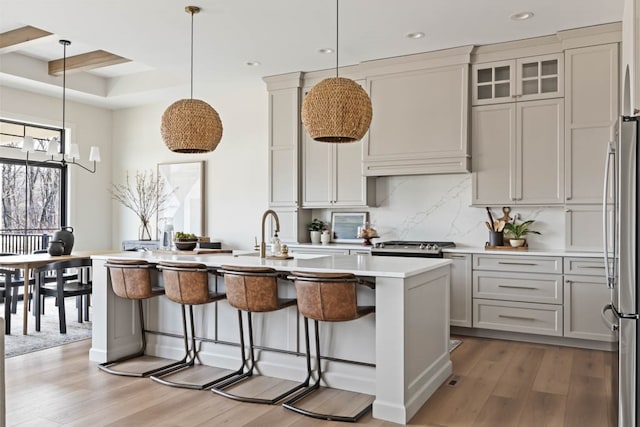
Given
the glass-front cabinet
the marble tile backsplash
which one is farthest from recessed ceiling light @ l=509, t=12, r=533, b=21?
the marble tile backsplash

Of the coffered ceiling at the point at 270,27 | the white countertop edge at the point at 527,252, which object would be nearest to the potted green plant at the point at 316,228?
the white countertop edge at the point at 527,252

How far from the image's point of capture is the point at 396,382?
2.93m

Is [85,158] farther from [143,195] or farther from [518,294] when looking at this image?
[518,294]

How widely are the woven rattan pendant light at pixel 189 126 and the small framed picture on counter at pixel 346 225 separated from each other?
264 centimetres

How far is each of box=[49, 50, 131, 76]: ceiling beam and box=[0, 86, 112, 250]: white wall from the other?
768 millimetres

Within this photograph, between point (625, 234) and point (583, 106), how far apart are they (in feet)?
8.75

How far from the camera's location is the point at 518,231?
510cm

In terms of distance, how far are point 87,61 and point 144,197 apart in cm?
230

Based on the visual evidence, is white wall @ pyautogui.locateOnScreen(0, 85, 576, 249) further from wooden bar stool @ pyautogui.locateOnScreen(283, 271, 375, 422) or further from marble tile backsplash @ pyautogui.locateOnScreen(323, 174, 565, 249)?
wooden bar stool @ pyautogui.locateOnScreen(283, 271, 375, 422)

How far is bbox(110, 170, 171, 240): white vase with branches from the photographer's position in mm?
7668

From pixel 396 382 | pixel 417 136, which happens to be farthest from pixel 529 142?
pixel 396 382

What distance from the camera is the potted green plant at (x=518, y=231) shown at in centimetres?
505

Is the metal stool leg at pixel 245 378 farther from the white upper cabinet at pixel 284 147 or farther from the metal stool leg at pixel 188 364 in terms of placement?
the white upper cabinet at pixel 284 147

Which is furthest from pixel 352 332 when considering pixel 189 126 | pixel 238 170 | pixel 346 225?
pixel 238 170
